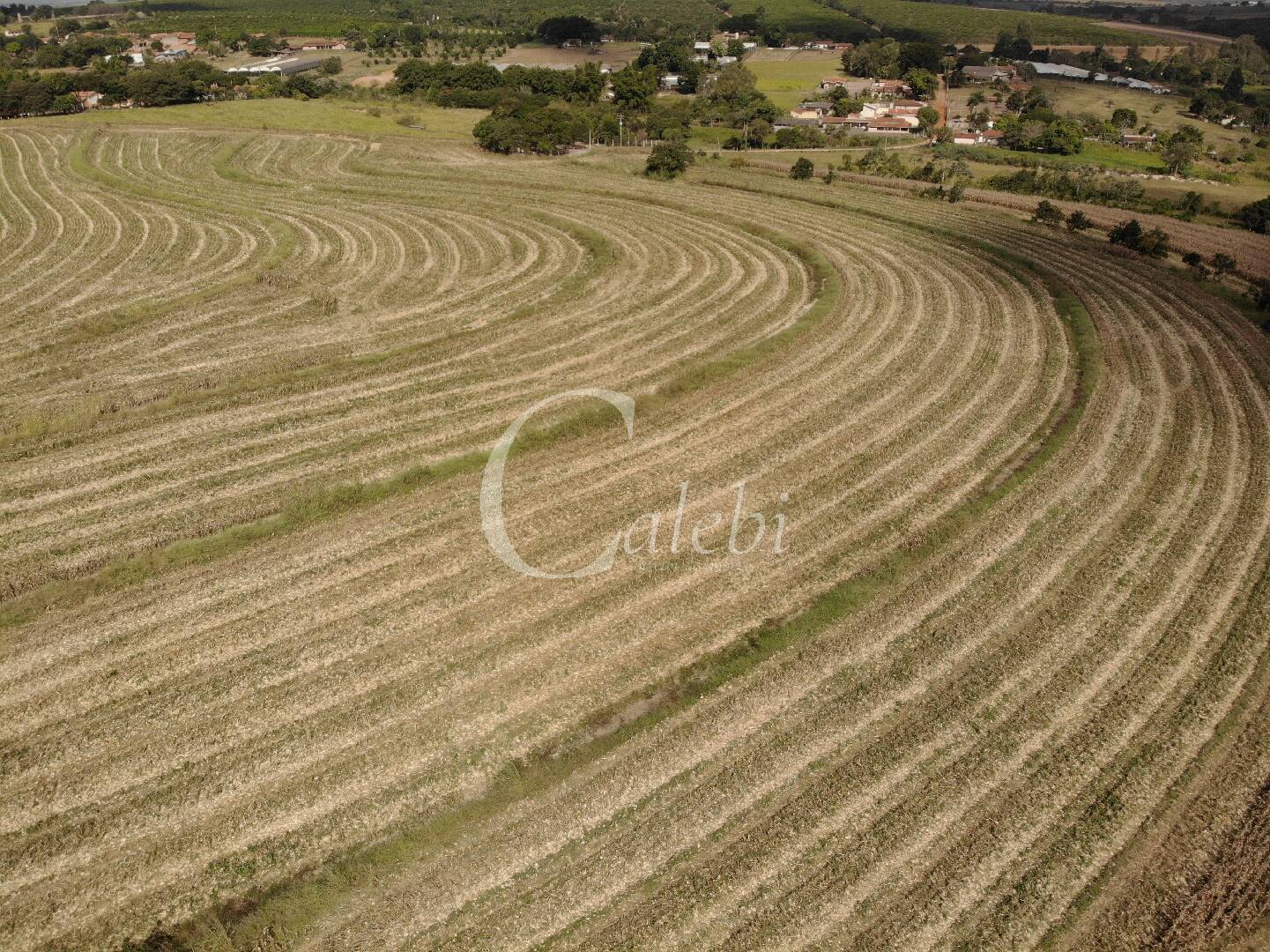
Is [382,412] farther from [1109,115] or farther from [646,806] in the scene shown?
[1109,115]

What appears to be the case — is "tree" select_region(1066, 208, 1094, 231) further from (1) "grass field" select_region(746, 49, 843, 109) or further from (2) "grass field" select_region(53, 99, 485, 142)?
(1) "grass field" select_region(746, 49, 843, 109)

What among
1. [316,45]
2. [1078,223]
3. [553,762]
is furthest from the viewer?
[316,45]

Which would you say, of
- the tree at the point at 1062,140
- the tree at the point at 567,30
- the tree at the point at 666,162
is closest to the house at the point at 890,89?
the tree at the point at 1062,140

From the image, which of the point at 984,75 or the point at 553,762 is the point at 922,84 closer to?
the point at 984,75

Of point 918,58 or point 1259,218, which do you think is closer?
point 1259,218

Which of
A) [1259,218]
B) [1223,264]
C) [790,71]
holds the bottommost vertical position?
[1223,264]

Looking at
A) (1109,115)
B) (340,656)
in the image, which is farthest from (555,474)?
(1109,115)

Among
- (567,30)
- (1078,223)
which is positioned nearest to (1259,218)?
(1078,223)
